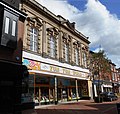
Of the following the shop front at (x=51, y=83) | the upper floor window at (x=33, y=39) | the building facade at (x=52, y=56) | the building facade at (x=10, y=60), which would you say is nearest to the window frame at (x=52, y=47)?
the building facade at (x=52, y=56)

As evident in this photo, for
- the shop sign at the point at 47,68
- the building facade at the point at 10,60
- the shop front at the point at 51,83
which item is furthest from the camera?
the shop front at the point at 51,83

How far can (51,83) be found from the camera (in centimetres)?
2405

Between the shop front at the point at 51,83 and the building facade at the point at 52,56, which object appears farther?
the building facade at the point at 52,56

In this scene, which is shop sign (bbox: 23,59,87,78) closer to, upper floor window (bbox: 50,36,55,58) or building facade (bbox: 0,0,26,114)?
upper floor window (bbox: 50,36,55,58)

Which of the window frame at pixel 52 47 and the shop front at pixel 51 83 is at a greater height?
the window frame at pixel 52 47

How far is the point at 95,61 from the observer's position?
27.9 m

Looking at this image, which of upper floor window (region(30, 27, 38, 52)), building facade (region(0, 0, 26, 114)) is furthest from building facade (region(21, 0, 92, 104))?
building facade (region(0, 0, 26, 114))

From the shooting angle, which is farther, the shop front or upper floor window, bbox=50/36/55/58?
upper floor window, bbox=50/36/55/58

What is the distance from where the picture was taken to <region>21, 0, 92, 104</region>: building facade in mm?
20078

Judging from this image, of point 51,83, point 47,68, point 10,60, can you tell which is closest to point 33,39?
point 47,68

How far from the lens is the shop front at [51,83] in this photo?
65.3 ft

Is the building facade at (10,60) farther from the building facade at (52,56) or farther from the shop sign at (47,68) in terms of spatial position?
the building facade at (52,56)

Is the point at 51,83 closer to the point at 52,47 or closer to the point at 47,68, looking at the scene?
the point at 47,68

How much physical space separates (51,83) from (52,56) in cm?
349
